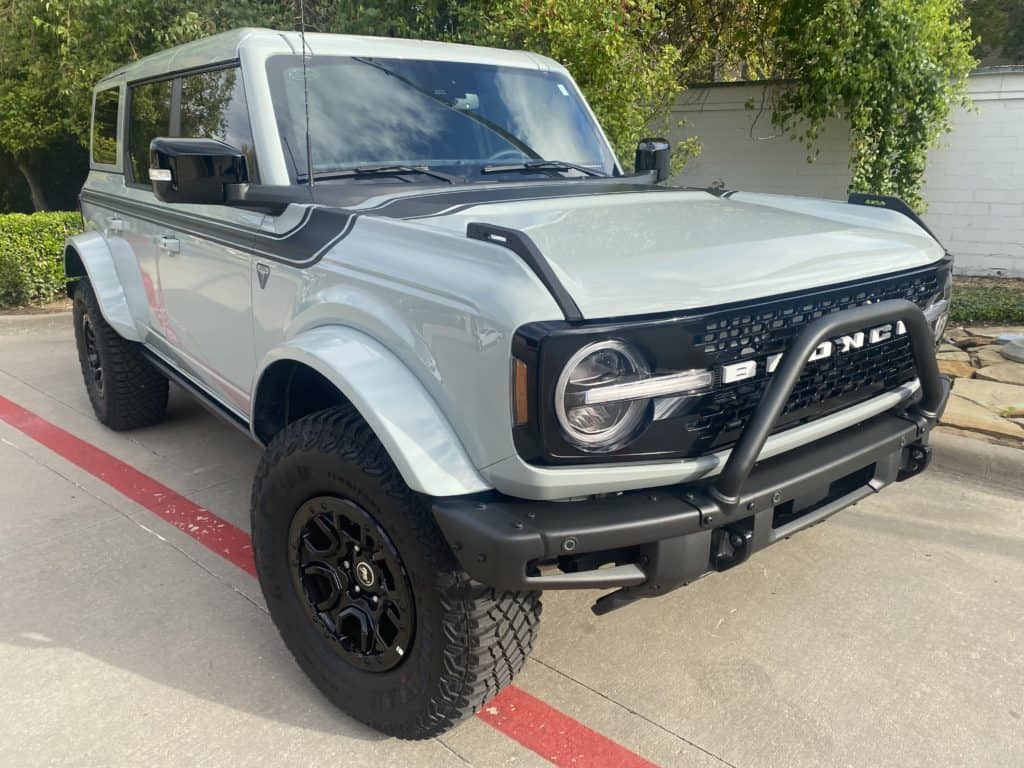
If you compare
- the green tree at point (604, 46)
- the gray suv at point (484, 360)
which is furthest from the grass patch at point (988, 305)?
the gray suv at point (484, 360)

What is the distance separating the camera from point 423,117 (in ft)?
10.3

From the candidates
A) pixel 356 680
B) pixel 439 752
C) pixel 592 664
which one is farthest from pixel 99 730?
pixel 592 664

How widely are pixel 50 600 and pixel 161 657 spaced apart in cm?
64

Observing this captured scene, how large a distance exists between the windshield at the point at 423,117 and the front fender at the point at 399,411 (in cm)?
94

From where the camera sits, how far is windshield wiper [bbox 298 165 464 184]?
2836 millimetres

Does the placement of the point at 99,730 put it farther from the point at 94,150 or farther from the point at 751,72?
the point at 751,72

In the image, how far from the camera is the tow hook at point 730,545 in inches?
80.2

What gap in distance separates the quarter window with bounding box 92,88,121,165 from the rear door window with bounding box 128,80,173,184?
30cm

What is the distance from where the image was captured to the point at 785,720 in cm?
238

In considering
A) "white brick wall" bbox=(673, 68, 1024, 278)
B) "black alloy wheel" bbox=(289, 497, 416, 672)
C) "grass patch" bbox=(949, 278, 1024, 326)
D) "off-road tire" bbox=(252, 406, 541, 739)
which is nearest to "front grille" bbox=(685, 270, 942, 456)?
"off-road tire" bbox=(252, 406, 541, 739)

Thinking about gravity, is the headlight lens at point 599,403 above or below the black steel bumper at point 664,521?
above

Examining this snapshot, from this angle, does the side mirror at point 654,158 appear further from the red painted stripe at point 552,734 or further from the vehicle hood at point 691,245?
the red painted stripe at point 552,734

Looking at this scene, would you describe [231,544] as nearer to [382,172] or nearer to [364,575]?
[364,575]

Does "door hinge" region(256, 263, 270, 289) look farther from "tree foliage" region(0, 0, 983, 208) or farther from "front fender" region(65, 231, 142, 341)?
"tree foliage" region(0, 0, 983, 208)
